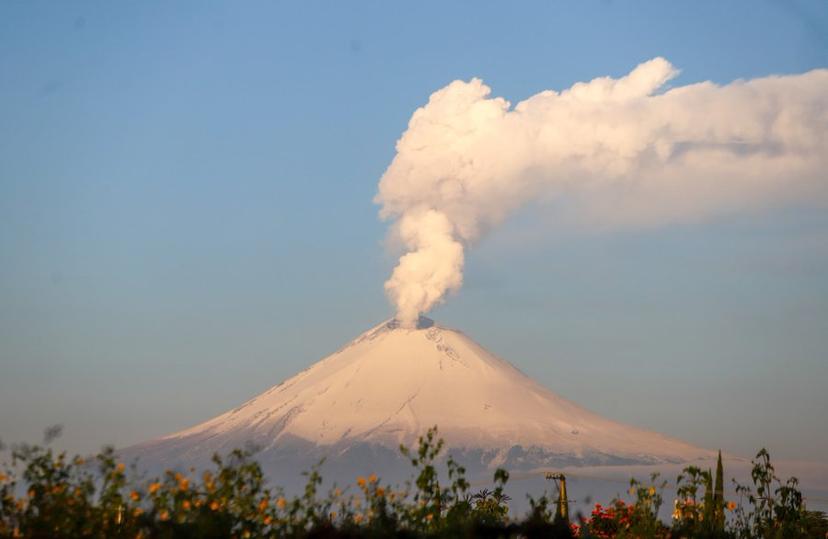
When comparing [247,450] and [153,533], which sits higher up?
[247,450]

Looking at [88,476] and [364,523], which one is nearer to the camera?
[88,476]

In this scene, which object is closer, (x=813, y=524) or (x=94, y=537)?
(x=94, y=537)

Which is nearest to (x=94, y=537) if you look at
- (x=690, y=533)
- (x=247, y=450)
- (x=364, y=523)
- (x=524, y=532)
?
(x=247, y=450)

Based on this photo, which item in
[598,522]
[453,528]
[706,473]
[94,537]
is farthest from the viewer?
[598,522]

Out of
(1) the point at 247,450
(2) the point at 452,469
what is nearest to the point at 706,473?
(2) the point at 452,469

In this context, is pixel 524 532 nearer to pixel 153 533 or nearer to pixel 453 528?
pixel 453 528

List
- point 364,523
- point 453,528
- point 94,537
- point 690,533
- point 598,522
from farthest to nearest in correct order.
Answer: point 598,522 → point 690,533 → point 364,523 → point 453,528 → point 94,537

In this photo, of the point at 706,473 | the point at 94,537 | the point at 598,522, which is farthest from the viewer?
the point at 598,522

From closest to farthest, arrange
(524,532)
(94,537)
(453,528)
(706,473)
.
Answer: (524,532), (94,537), (453,528), (706,473)

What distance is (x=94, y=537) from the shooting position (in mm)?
8719

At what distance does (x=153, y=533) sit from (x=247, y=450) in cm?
155

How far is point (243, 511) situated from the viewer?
9.34 m

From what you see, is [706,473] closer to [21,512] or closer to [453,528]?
[453,528]

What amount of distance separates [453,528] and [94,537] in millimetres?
2505
